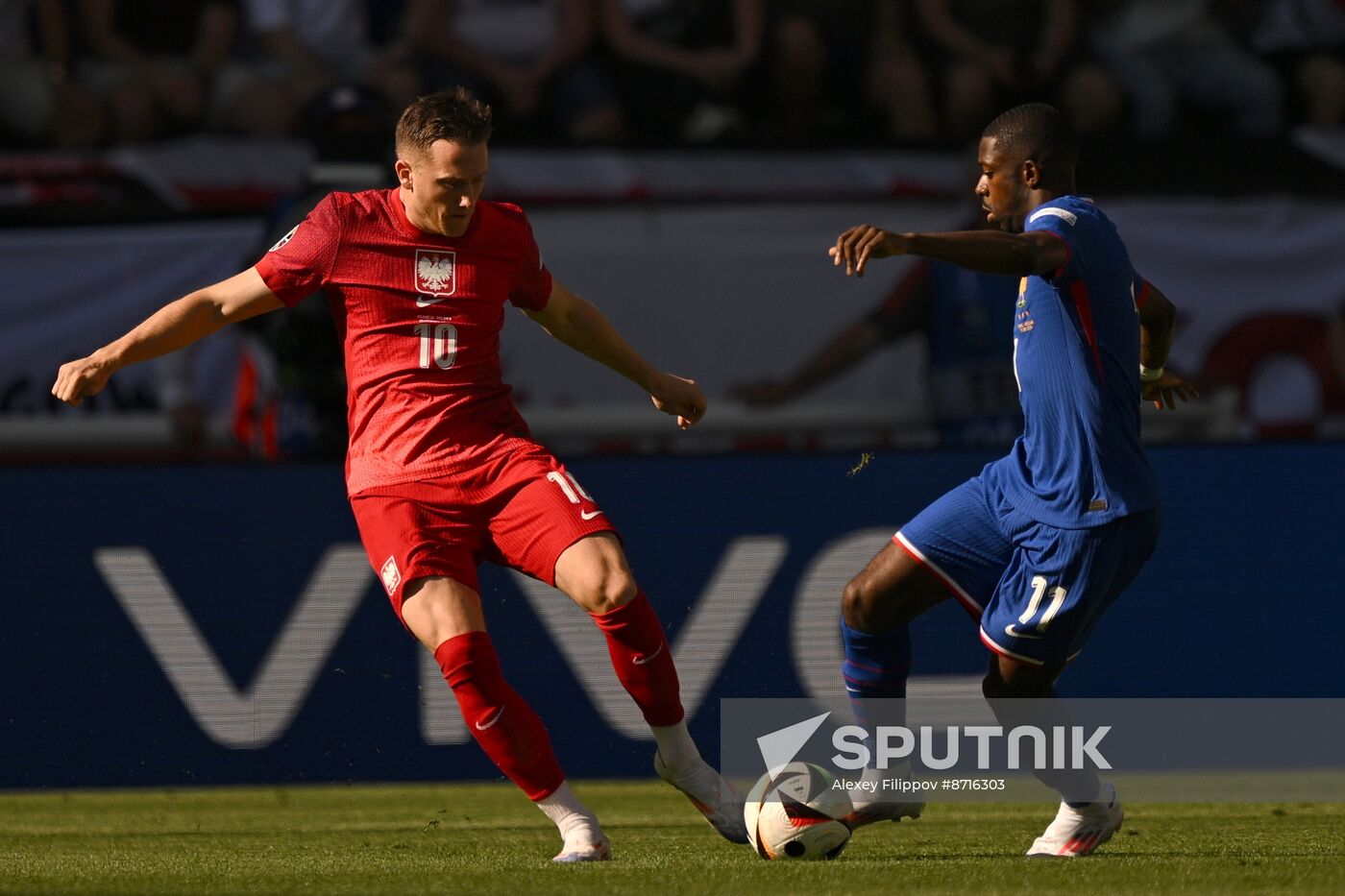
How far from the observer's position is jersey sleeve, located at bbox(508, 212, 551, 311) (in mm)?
5082

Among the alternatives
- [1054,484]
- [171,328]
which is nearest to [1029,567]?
[1054,484]

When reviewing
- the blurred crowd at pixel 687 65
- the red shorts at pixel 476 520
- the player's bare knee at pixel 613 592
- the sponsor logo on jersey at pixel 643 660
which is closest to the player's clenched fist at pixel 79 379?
the red shorts at pixel 476 520

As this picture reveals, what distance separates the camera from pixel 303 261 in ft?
15.9

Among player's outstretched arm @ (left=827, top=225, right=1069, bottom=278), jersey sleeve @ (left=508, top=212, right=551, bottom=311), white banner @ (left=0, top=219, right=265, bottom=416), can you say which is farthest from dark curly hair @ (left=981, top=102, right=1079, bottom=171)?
white banner @ (left=0, top=219, right=265, bottom=416)

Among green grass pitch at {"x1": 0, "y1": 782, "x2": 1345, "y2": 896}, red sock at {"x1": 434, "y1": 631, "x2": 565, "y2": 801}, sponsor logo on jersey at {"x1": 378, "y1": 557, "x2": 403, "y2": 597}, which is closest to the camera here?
green grass pitch at {"x1": 0, "y1": 782, "x2": 1345, "y2": 896}

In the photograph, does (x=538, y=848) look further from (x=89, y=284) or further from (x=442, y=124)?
(x=89, y=284)

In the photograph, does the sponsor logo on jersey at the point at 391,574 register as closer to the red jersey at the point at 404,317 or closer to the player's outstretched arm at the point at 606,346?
the red jersey at the point at 404,317

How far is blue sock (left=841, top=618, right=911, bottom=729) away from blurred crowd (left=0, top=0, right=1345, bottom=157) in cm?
594

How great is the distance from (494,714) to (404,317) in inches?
41.0

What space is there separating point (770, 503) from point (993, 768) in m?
1.24

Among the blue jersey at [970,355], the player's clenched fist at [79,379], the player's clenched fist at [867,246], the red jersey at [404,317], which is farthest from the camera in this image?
the blue jersey at [970,355]

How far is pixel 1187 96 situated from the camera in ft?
36.9

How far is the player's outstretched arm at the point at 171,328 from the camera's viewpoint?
457 cm

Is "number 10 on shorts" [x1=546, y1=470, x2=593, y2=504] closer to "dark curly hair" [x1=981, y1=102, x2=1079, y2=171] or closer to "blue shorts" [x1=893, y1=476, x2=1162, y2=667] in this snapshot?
"blue shorts" [x1=893, y1=476, x2=1162, y2=667]
